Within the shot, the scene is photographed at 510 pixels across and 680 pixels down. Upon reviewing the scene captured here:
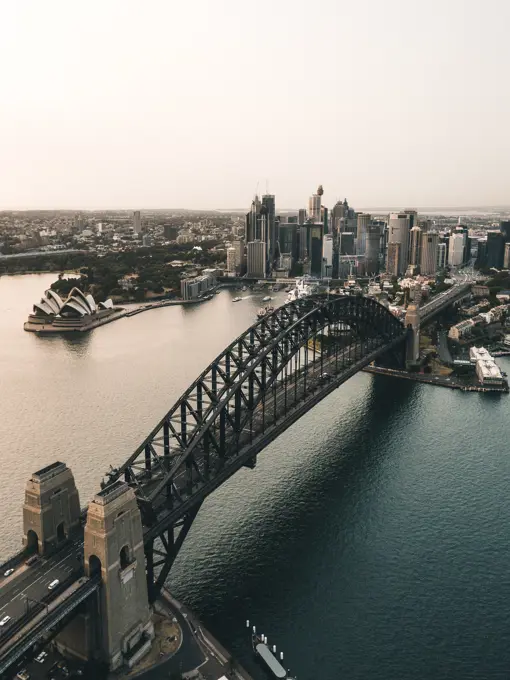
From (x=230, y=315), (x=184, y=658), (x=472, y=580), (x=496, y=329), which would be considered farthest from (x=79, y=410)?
(x=496, y=329)

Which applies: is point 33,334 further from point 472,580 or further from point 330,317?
point 472,580

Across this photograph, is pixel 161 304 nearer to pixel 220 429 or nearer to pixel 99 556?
pixel 220 429

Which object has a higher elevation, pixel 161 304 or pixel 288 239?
pixel 288 239

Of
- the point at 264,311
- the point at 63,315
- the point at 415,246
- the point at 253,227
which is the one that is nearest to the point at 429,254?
the point at 415,246

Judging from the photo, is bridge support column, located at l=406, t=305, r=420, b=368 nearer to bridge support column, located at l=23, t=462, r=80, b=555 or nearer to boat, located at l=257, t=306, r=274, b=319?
boat, located at l=257, t=306, r=274, b=319

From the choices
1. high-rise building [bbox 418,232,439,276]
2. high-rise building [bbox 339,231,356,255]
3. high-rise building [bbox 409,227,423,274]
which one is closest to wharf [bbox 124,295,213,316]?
high-rise building [bbox 418,232,439,276]

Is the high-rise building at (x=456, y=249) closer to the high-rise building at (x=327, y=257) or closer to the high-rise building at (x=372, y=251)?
the high-rise building at (x=372, y=251)
